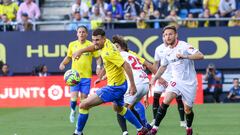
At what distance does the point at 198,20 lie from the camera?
28859 millimetres

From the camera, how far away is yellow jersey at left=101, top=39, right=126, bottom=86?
47.2 ft

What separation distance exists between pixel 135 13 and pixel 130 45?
4.00 feet

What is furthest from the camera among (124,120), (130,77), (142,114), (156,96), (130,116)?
(156,96)

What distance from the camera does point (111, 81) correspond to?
14.7 metres

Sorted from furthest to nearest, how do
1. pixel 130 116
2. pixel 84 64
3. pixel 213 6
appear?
1. pixel 213 6
2. pixel 84 64
3. pixel 130 116

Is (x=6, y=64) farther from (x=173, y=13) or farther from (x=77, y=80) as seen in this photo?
(x=77, y=80)

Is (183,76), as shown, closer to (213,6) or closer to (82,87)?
(82,87)

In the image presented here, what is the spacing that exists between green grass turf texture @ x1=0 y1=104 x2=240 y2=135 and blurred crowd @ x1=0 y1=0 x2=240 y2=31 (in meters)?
4.54

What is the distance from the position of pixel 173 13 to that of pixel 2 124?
10.8 metres

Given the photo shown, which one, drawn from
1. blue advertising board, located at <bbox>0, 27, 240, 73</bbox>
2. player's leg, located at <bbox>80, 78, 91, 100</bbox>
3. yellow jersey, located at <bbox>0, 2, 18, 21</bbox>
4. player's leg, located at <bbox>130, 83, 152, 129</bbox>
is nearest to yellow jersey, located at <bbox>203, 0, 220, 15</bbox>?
blue advertising board, located at <bbox>0, 27, 240, 73</bbox>

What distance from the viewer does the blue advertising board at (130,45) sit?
95.7 ft

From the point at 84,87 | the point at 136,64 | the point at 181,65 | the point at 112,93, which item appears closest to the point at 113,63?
the point at 112,93

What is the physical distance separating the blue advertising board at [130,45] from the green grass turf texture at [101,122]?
4.02 meters

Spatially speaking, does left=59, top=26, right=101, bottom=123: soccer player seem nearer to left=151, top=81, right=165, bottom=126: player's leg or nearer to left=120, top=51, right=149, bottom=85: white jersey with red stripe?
left=151, top=81, right=165, bottom=126: player's leg
